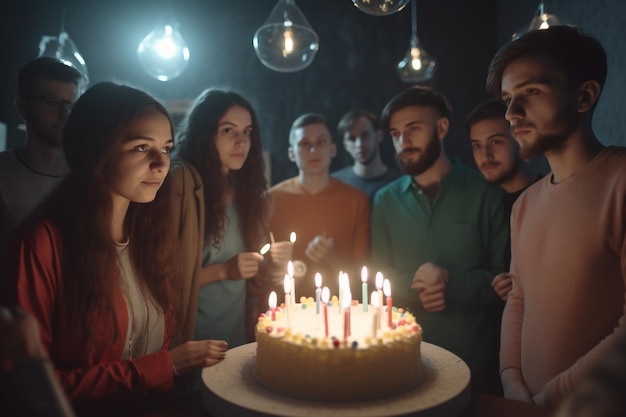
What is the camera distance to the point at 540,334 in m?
2.07

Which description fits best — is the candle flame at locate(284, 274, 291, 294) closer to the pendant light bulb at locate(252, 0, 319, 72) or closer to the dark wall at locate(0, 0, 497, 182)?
the pendant light bulb at locate(252, 0, 319, 72)

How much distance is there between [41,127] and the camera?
120 inches

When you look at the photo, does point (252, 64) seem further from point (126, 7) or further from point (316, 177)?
point (316, 177)

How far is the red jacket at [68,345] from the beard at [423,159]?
2076 millimetres

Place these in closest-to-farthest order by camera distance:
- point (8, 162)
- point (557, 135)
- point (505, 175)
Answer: point (557, 135) < point (8, 162) < point (505, 175)

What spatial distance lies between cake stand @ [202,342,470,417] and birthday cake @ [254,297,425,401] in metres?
0.03

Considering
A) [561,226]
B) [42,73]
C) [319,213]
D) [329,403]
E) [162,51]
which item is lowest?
[329,403]

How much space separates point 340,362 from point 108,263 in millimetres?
1018

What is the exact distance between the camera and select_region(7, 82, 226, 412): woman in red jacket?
1739 mm

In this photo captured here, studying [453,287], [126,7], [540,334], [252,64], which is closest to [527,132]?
[540,334]

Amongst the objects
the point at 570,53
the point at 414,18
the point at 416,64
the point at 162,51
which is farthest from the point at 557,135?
the point at 414,18

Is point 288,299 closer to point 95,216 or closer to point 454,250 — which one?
point 95,216

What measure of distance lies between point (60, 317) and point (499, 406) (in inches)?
63.9

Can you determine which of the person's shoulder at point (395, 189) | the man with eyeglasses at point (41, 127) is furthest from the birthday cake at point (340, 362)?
the man with eyeglasses at point (41, 127)
